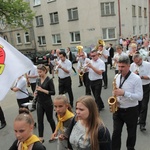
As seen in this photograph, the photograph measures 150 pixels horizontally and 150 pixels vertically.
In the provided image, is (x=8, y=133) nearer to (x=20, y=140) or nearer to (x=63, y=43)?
(x=20, y=140)

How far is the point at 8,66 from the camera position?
9.32ft

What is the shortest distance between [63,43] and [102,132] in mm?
25802

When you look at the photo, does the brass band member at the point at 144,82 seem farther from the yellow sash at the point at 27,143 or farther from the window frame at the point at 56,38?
the window frame at the point at 56,38

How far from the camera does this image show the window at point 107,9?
974 inches

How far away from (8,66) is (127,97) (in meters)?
1.93

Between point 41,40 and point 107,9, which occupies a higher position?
point 107,9

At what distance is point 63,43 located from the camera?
27.6m

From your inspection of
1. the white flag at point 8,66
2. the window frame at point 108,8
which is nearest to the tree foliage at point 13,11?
the window frame at point 108,8

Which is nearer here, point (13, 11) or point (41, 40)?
point (13, 11)

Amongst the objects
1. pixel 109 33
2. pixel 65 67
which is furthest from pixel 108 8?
pixel 65 67

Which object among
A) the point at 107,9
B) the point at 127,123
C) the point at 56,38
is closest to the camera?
the point at 127,123

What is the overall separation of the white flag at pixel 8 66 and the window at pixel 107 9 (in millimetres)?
23153

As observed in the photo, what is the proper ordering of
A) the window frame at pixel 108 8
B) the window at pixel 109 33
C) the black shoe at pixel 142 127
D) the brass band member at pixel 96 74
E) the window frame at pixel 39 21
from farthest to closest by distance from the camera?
the window frame at pixel 39 21
the window at pixel 109 33
the window frame at pixel 108 8
the brass band member at pixel 96 74
the black shoe at pixel 142 127

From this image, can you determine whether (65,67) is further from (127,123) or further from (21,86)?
(127,123)
